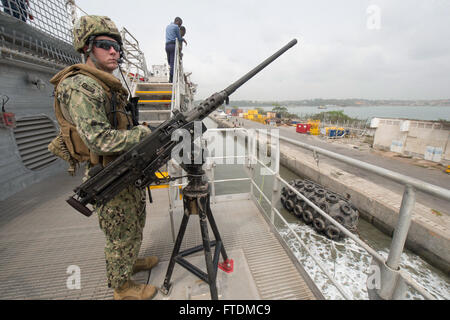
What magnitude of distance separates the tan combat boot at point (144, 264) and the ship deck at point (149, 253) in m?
0.07

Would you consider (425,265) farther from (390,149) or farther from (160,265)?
(390,149)

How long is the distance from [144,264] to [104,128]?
1809mm

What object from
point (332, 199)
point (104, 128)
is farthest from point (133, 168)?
point (332, 199)

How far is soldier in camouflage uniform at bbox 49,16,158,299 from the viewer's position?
1431mm

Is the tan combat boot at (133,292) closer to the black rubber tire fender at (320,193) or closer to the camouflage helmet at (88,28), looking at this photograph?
the camouflage helmet at (88,28)

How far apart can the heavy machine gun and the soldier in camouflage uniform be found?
10 centimetres

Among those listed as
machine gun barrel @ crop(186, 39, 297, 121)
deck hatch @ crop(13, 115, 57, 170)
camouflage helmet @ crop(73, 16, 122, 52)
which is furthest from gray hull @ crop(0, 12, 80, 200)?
machine gun barrel @ crop(186, 39, 297, 121)

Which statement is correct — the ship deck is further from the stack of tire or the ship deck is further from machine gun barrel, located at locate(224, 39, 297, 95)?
the stack of tire

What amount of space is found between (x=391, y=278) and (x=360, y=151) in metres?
17.9

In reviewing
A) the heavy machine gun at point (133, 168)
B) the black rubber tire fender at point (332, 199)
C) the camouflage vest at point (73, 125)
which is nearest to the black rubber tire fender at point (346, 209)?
the black rubber tire fender at point (332, 199)

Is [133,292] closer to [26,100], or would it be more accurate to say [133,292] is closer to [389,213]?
[26,100]

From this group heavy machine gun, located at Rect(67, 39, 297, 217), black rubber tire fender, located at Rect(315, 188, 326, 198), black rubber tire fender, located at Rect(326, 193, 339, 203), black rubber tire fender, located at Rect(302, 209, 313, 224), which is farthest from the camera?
black rubber tire fender, located at Rect(302, 209, 313, 224)

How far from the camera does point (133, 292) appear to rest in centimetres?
193

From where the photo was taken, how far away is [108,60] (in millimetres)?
1734
